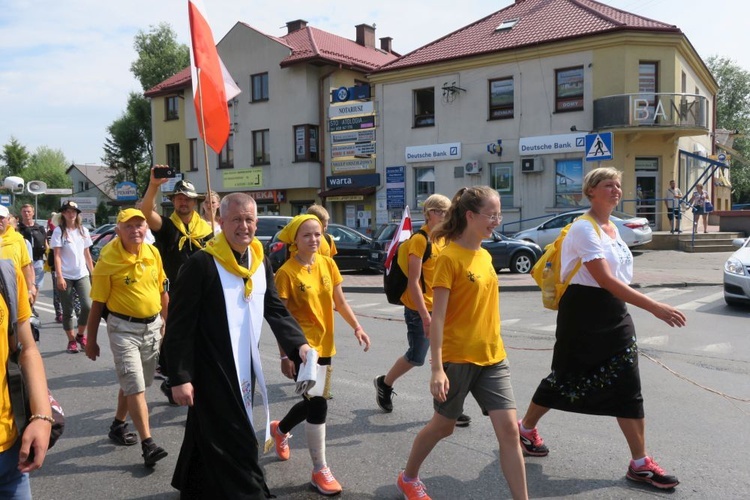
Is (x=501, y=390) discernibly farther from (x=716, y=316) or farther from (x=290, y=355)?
(x=716, y=316)

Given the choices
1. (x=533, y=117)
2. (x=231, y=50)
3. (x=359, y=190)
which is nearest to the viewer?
(x=533, y=117)

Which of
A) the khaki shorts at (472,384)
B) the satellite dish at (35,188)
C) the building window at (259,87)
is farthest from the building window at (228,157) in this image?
the khaki shorts at (472,384)

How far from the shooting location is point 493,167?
85.9 feet

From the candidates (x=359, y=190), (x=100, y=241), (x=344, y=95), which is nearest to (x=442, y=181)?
(x=359, y=190)

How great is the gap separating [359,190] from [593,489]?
25.8 meters

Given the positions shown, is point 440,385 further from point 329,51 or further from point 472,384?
point 329,51

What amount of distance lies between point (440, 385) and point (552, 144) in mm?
22263

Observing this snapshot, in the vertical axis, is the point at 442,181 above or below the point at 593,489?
above

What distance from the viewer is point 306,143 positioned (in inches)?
1228

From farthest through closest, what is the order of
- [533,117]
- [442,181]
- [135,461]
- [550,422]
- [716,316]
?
1. [442,181]
2. [533,117]
3. [716,316]
4. [550,422]
5. [135,461]

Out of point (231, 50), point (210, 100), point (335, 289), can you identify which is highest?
point (231, 50)

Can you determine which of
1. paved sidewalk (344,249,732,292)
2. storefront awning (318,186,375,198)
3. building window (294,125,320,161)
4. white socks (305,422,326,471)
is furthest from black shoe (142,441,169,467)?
building window (294,125,320,161)

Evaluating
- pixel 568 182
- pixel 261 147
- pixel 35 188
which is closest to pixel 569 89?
pixel 568 182

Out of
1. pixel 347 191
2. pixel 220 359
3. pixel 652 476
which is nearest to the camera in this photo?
pixel 220 359
